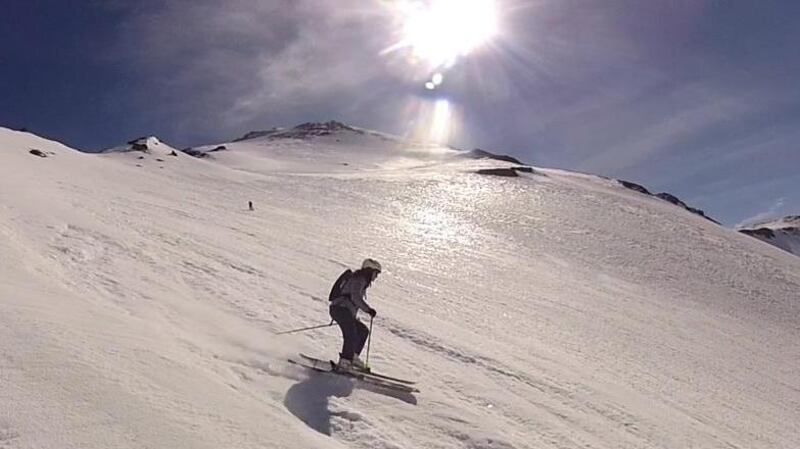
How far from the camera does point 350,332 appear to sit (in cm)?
834

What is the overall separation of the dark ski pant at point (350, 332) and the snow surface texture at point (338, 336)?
0.61m

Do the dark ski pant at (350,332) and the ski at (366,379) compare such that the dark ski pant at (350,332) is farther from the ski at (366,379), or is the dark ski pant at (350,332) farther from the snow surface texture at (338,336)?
the snow surface texture at (338,336)

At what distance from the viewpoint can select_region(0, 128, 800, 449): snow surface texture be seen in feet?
18.1

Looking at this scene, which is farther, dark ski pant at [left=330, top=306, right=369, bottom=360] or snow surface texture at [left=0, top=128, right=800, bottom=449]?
dark ski pant at [left=330, top=306, right=369, bottom=360]

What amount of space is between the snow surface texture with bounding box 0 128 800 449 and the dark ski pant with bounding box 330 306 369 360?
611mm

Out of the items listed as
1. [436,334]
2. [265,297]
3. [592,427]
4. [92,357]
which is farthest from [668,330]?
[92,357]

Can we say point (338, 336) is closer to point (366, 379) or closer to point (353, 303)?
point (353, 303)

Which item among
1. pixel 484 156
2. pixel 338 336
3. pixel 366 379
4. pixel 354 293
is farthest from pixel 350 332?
pixel 484 156

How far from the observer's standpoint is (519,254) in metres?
27.6

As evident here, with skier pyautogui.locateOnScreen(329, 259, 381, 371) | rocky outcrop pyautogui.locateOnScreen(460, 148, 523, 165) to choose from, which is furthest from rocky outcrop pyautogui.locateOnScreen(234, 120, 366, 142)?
skier pyautogui.locateOnScreen(329, 259, 381, 371)

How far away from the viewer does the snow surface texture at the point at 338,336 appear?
552cm

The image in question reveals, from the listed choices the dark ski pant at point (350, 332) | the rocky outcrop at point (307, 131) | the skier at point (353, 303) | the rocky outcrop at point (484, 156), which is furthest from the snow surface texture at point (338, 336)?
the rocky outcrop at point (307, 131)

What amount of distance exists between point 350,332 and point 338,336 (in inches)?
69.3

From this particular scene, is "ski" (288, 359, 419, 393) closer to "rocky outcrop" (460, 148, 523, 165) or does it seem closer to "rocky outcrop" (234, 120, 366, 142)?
"rocky outcrop" (460, 148, 523, 165)
